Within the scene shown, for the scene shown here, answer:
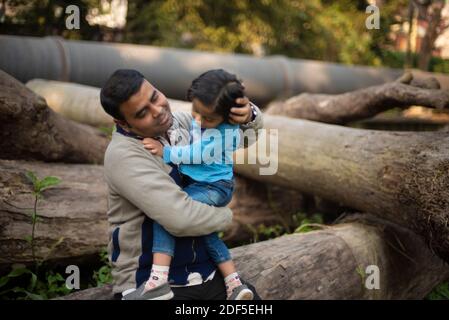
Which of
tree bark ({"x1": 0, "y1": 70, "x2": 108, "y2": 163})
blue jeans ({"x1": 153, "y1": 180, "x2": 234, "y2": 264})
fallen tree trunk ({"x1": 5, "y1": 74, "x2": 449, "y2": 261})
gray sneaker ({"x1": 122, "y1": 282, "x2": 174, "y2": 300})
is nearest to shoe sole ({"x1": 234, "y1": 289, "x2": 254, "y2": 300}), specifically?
blue jeans ({"x1": 153, "y1": 180, "x2": 234, "y2": 264})

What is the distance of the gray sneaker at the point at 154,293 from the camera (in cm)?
176

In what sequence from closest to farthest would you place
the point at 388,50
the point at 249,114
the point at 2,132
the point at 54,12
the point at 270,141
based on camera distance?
the point at 249,114, the point at 2,132, the point at 270,141, the point at 54,12, the point at 388,50

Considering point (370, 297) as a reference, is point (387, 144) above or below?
above

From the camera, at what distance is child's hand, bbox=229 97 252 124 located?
175 cm

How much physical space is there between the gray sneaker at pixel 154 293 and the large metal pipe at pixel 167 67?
3.70 metres

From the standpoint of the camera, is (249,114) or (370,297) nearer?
(249,114)

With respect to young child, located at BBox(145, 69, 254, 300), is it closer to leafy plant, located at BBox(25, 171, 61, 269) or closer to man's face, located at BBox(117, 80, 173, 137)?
man's face, located at BBox(117, 80, 173, 137)

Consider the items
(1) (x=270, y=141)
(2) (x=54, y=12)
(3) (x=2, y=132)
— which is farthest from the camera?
(2) (x=54, y=12)

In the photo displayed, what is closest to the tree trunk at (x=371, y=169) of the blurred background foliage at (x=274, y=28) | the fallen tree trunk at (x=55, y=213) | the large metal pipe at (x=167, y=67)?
the fallen tree trunk at (x=55, y=213)

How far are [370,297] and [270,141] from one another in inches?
52.2

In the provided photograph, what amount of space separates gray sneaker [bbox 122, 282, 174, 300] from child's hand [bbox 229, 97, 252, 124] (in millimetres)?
648
